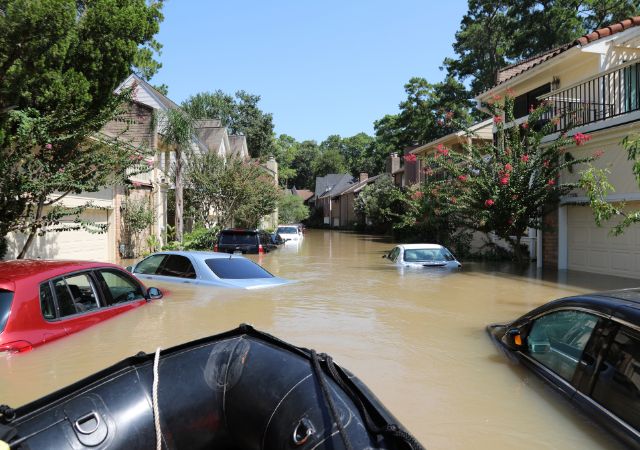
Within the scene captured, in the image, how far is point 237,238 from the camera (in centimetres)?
1838

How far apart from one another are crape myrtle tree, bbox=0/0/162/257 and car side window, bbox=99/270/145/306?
3.10 m

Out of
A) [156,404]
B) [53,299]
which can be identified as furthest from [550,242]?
[156,404]

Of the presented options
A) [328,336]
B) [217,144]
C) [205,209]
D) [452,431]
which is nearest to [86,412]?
[452,431]

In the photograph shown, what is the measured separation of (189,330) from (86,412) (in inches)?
169

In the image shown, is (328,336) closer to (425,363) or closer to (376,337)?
(376,337)

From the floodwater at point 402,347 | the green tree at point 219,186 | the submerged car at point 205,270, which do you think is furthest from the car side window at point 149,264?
the green tree at point 219,186

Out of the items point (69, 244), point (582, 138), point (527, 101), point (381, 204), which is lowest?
point (69, 244)

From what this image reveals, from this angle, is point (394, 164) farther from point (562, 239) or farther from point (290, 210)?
point (562, 239)

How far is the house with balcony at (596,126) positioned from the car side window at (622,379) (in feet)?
36.1

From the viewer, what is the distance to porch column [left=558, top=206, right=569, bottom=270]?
15.9 meters

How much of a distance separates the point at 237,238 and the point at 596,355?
15.5 meters

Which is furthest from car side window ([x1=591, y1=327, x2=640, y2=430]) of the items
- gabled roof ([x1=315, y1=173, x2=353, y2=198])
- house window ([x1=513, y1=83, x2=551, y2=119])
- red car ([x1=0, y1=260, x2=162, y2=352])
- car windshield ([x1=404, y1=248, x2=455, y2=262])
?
gabled roof ([x1=315, y1=173, x2=353, y2=198])

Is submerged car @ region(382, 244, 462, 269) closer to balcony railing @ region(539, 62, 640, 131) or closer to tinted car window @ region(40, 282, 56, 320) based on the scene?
balcony railing @ region(539, 62, 640, 131)

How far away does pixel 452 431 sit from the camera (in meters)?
4.16
